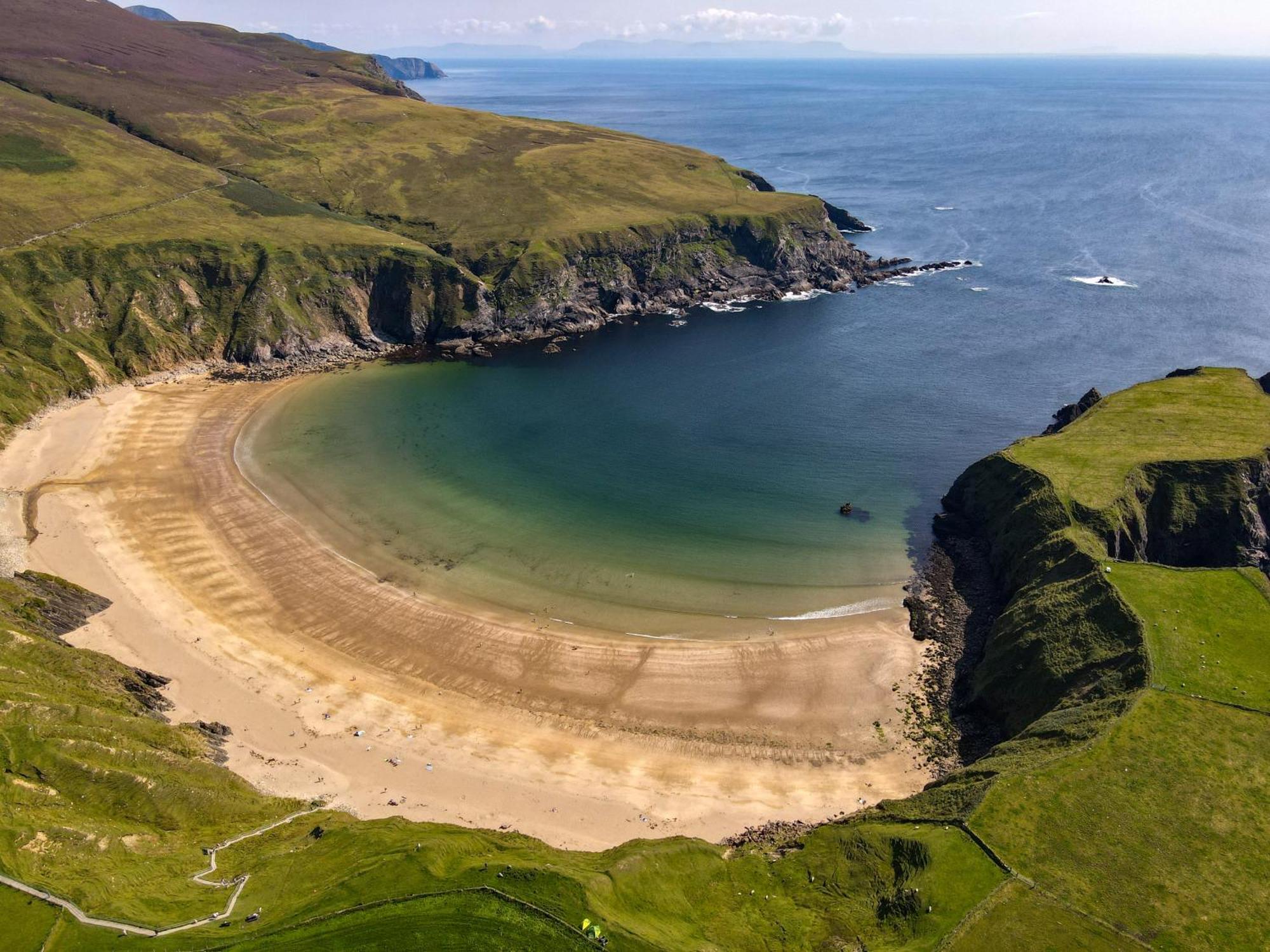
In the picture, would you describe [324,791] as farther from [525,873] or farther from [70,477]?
[70,477]

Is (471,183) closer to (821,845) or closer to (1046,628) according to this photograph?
(1046,628)

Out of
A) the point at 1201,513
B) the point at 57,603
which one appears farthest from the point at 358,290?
the point at 1201,513

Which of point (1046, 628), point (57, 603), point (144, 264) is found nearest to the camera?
point (1046, 628)

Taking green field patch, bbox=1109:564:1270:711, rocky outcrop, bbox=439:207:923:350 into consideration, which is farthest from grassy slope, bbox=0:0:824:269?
green field patch, bbox=1109:564:1270:711

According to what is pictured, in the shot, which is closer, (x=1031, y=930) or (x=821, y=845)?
(x=1031, y=930)

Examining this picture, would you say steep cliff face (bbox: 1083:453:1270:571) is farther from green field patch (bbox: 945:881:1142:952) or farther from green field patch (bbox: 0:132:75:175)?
green field patch (bbox: 0:132:75:175)

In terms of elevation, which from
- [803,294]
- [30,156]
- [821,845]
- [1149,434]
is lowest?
[821,845]
